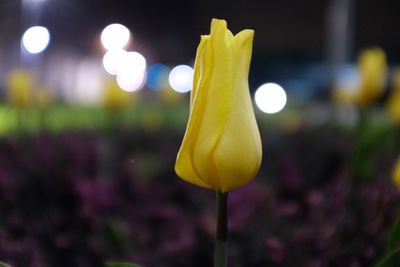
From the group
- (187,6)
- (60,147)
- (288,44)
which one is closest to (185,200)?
(60,147)

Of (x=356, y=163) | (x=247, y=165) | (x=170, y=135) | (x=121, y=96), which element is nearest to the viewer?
(x=247, y=165)

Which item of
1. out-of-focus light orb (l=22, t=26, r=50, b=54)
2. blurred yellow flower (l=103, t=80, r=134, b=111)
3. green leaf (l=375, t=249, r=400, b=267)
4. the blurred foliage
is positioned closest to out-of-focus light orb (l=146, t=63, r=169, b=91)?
blurred yellow flower (l=103, t=80, r=134, b=111)

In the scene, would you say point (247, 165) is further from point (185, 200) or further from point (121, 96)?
point (121, 96)

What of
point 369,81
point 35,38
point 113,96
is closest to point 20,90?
point 113,96

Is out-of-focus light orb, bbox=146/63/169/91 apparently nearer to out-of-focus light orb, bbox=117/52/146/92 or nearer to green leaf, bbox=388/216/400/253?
out-of-focus light orb, bbox=117/52/146/92

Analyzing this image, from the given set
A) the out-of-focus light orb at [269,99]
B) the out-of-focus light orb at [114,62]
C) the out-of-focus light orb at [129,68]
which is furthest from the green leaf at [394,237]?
the out-of-focus light orb at [269,99]

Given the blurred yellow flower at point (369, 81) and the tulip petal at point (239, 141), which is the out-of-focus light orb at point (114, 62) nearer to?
the blurred yellow flower at point (369, 81)
